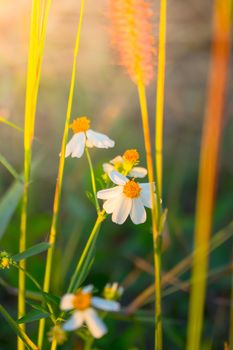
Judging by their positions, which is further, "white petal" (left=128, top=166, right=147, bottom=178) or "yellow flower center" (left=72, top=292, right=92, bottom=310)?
"white petal" (left=128, top=166, right=147, bottom=178)

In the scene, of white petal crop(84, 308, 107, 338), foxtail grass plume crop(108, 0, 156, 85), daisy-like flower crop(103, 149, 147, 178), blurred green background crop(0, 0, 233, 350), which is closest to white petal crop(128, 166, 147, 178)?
daisy-like flower crop(103, 149, 147, 178)

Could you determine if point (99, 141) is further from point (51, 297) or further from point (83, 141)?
point (51, 297)

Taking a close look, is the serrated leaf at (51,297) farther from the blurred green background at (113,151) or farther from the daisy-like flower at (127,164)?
the blurred green background at (113,151)

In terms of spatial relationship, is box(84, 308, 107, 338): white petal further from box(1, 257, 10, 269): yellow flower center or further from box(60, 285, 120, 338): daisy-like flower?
box(1, 257, 10, 269): yellow flower center

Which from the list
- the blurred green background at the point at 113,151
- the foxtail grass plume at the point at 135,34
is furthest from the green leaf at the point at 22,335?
the blurred green background at the point at 113,151

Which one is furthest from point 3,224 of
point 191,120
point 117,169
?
point 191,120

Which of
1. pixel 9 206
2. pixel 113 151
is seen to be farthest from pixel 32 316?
pixel 113 151

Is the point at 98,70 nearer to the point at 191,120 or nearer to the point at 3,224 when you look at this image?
the point at 191,120
